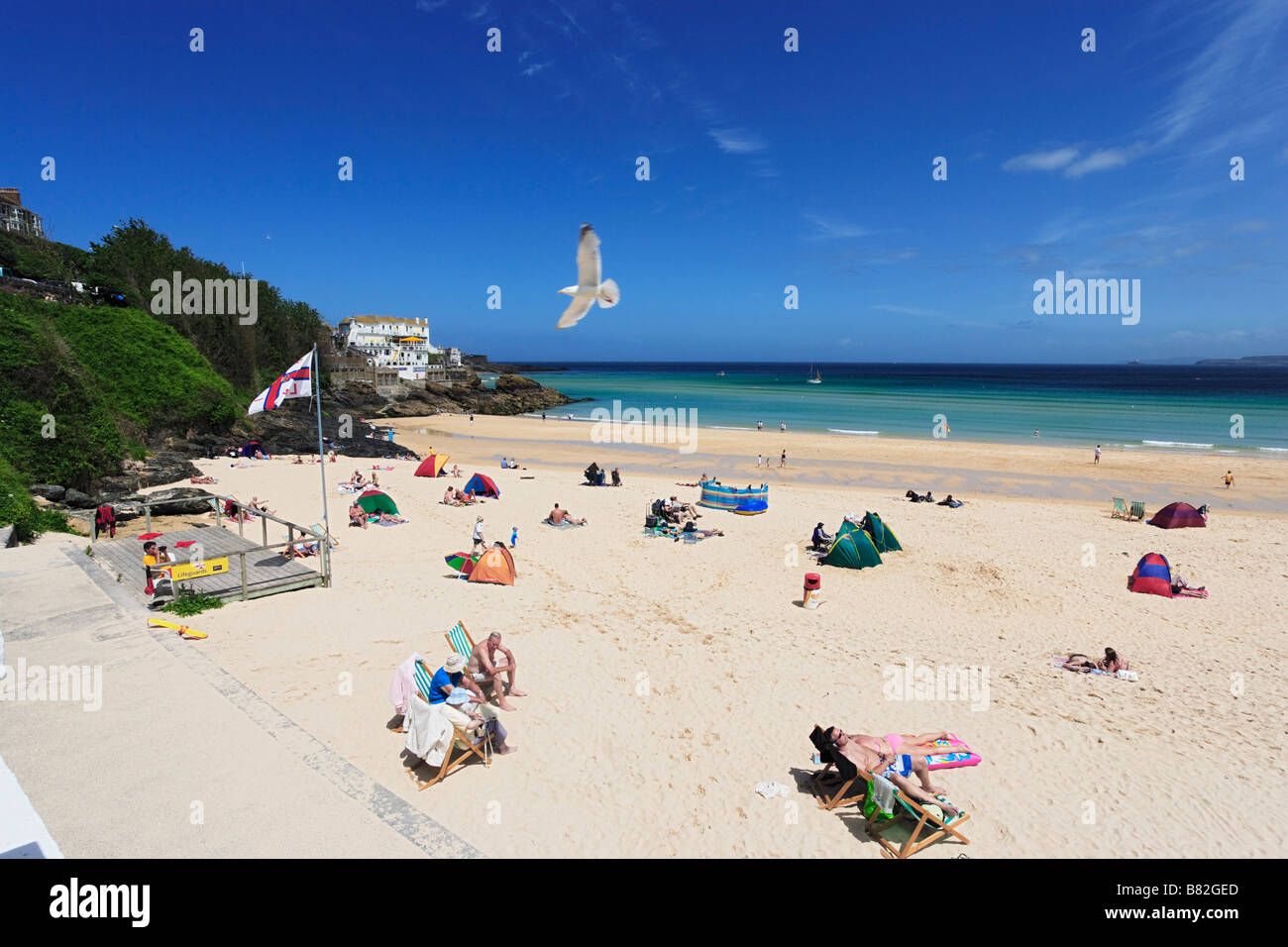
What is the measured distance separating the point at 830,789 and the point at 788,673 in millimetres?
2677

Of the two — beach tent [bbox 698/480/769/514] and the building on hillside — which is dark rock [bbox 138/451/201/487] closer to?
beach tent [bbox 698/480/769/514]

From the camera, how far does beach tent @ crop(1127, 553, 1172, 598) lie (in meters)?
12.1

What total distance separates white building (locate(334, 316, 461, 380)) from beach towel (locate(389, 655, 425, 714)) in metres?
72.9

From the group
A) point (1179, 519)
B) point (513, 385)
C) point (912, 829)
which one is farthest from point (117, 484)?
point (513, 385)

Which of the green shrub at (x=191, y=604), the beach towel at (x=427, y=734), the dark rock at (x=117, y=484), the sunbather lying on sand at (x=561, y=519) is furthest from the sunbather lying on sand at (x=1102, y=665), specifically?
the dark rock at (x=117, y=484)

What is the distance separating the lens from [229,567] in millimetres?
10836

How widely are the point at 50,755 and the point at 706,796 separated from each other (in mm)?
5838

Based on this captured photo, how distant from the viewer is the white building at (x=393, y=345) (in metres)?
85.4

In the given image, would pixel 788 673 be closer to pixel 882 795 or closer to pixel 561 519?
pixel 882 795

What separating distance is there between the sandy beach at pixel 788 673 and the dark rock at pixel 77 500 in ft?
13.5
